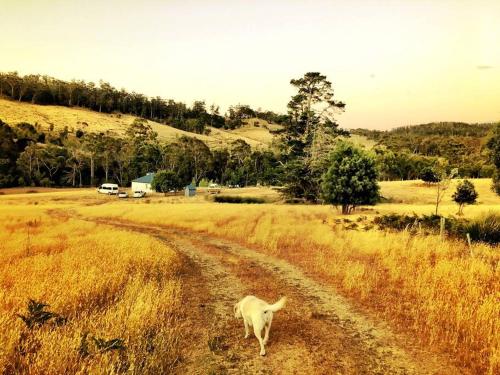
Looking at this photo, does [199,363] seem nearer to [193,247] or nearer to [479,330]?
[479,330]

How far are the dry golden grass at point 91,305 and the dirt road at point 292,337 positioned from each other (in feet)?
1.92

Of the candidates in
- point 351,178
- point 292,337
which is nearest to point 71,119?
point 351,178

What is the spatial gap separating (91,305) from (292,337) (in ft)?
15.5

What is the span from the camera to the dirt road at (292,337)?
6535mm

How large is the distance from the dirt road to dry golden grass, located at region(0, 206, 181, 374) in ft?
1.92

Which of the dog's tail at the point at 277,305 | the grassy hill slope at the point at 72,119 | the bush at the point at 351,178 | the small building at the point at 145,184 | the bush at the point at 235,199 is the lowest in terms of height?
the bush at the point at 235,199

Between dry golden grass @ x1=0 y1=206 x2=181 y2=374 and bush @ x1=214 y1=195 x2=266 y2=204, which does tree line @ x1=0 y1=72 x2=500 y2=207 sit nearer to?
bush @ x1=214 y1=195 x2=266 y2=204

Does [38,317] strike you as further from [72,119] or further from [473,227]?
[72,119]

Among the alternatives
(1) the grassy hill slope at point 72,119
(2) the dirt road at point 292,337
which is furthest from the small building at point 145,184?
(2) the dirt road at point 292,337

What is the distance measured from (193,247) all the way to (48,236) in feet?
24.7

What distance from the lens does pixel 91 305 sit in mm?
8547

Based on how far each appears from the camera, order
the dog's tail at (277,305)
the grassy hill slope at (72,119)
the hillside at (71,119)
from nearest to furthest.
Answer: the dog's tail at (277,305) → the grassy hill slope at (72,119) → the hillside at (71,119)

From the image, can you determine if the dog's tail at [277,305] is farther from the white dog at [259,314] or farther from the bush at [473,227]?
the bush at [473,227]

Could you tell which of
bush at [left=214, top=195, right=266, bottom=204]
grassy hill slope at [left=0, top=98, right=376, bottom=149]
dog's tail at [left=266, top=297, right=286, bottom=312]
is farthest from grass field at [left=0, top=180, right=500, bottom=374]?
grassy hill slope at [left=0, top=98, right=376, bottom=149]
